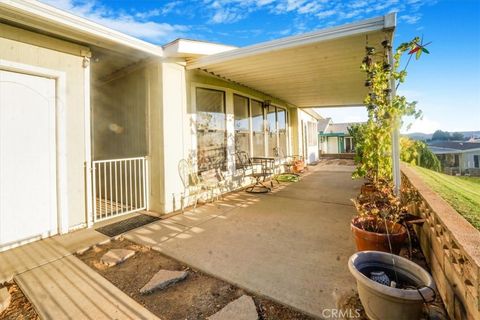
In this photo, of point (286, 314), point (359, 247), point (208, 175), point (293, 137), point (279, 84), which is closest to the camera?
point (286, 314)

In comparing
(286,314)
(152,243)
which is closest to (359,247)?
(286,314)

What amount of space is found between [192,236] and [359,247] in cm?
211

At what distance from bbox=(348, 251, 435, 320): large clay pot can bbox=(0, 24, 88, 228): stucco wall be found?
377 cm

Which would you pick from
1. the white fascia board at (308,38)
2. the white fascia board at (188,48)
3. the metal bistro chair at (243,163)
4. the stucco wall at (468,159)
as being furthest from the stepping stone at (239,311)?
the stucco wall at (468,159)

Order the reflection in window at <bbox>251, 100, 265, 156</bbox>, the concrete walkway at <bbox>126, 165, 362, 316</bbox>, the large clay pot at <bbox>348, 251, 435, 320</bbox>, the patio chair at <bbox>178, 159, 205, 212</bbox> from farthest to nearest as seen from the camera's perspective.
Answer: the reflection in window at <bbox>251, 100, 265, 156</bbox> < the patio chair at <bbox>178, 159, 205, 212</bbox> < the concrete walkway at <bbox>126, 165, 362, 316</bbox> < the large clay pot at <bbox>348, 251, 435, 320</bbox>

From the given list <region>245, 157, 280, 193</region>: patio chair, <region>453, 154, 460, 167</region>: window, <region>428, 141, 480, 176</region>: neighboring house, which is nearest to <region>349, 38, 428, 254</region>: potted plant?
<region>245, 157, 280, 193</region>: patio chair

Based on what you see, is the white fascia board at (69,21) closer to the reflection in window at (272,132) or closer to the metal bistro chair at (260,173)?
the metal bistro chair at (260,173)

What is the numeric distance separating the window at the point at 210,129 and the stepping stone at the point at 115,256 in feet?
8.21

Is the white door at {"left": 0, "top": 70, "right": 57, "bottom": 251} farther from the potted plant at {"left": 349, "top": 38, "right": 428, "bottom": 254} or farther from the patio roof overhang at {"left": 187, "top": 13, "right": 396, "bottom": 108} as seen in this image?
the potted plant at {"left": 349, "top": 38, "right": 428, "bottom": 254}

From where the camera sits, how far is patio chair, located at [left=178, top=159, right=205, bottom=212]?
4.58 metres

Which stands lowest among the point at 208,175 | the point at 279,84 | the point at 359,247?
the point at 359,247

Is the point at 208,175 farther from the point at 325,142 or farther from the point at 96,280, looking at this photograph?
the point at 325,142

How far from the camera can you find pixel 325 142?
24.5m

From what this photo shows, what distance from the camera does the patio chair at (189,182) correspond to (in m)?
4.58
